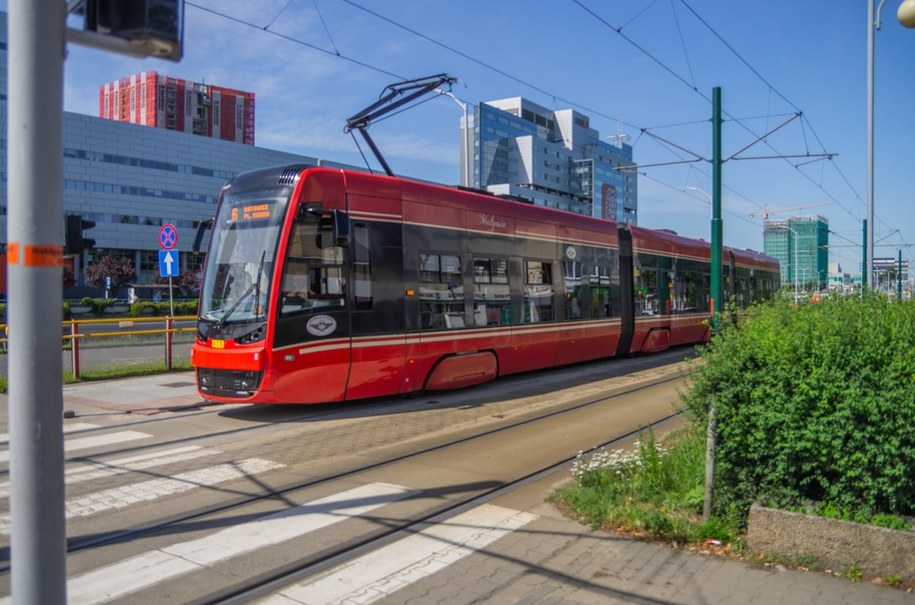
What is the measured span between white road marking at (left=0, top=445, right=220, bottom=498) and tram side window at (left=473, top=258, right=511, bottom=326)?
5881 mm

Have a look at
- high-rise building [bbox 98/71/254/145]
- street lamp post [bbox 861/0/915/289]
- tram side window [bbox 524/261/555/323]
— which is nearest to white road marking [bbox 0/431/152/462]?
tram side window [bbox 524/261/555/323]

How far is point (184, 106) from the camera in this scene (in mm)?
134875

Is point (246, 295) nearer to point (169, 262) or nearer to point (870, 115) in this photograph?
point (169, 262)

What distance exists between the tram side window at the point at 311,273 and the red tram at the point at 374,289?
0.7 inches

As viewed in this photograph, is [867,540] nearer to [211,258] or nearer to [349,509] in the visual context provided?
[349,509]

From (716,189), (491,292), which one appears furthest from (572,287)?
(716,189)

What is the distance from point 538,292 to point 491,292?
170 centimetres

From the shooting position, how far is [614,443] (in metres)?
9.25

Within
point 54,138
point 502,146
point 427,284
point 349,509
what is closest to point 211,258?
point 427,284

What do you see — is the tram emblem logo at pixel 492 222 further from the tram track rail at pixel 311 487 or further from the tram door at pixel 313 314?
the tram track rail at pixel 311 487

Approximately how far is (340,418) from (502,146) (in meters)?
117

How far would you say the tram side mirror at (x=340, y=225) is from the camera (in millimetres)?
10273

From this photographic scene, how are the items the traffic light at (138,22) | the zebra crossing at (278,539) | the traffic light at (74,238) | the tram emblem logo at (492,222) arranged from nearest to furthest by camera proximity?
the traffic light at (138,22) → the zebra crossing at (278,539) → the traffic light at (74,238) → the tram emblem logo at (492,222)

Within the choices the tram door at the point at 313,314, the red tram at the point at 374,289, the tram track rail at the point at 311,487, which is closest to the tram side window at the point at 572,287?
the red tram at the point at 374,289
